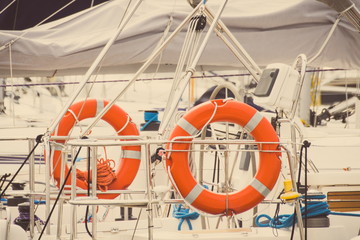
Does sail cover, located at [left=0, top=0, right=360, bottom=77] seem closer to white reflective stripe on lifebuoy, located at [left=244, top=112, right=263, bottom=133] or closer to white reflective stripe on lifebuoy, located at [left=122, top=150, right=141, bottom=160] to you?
white reflective stripe on lifebuoy, located at [left=122, top=150, right=141, bottom=160]

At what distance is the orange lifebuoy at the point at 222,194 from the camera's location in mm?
4344

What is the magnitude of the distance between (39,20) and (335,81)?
13706 mm

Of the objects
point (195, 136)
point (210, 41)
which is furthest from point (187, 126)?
point (210, 41)

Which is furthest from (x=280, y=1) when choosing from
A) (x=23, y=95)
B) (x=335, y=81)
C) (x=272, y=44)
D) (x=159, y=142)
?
(x=335, y=81)

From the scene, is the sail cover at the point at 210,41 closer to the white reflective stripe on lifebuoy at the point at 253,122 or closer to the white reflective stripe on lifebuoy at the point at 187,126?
the white reflective stripe on lifebuoy at the point at 253,122

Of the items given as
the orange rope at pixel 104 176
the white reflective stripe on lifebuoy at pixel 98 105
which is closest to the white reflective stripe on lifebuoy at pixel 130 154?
the orange rope at pixel 104 176

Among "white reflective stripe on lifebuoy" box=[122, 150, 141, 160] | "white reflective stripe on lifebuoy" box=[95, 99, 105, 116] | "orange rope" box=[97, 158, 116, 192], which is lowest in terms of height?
"orange rope" box=[97, 158, 116, 192]

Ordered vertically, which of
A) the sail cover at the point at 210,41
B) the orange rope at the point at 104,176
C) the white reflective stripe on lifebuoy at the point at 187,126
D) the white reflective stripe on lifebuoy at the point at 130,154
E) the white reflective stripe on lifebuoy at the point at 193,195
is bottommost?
the white reflective stripe on lifebuoy at the point at 193,195

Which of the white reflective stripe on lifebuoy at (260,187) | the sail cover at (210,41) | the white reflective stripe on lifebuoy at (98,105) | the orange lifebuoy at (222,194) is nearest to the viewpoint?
the orange lifebuoy at (222,194)

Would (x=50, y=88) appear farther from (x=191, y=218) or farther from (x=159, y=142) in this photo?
(x=159, y=142)

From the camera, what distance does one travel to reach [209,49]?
6.30 meters

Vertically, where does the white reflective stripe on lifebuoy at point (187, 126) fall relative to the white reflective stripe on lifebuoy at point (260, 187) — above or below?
above

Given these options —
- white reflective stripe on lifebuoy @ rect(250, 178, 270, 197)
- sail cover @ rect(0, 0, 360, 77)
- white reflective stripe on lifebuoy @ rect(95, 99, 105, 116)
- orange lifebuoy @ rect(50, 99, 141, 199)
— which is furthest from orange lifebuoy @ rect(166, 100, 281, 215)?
sail cover @ rect(0, 0, 360, 77)

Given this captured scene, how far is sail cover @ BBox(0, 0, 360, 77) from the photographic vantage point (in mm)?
6094
